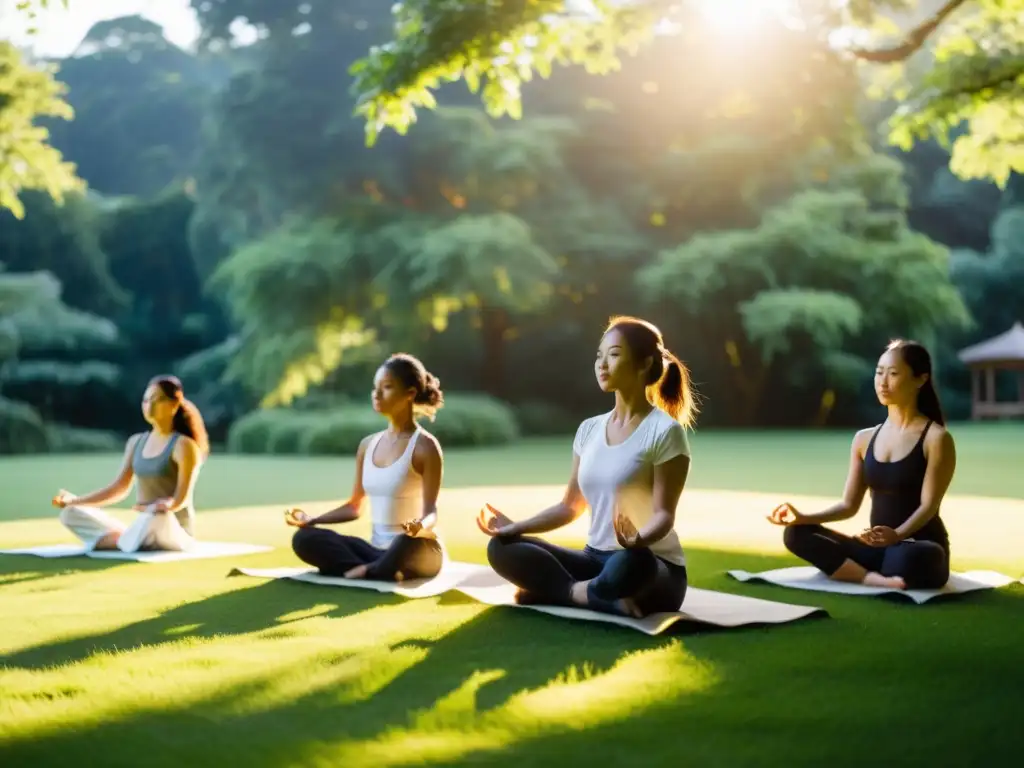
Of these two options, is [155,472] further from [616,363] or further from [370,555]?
[616,363]

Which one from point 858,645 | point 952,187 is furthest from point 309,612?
point 952,187

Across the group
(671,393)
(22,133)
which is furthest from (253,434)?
(671,393)

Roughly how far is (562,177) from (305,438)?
7.68 meters

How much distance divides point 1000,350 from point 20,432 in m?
21.9

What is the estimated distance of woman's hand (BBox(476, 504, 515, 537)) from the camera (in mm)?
4520

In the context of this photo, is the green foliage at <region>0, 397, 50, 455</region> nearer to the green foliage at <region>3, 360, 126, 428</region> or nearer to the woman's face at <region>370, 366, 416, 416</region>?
the green foliage at <region>3, 360, 126, 428</region>

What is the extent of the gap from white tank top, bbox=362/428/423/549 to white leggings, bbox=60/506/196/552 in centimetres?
155

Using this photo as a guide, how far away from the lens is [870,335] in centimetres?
2684

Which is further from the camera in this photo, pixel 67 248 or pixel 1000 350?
pixel 1000 350

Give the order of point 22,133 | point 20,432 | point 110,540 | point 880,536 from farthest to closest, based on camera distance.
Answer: point 20,432 < point 22,133 < point 110,540 < point 880,536

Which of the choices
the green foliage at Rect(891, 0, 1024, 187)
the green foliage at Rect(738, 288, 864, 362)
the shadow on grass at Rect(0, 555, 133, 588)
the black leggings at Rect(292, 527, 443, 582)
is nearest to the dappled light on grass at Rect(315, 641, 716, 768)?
the black leggings at Rect(292, 527, 443, 582)

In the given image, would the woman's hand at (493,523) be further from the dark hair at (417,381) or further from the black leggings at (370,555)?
the dark hair at (417,381)

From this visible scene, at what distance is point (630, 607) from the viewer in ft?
14.4

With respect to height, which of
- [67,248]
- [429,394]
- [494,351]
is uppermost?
[67,248]
